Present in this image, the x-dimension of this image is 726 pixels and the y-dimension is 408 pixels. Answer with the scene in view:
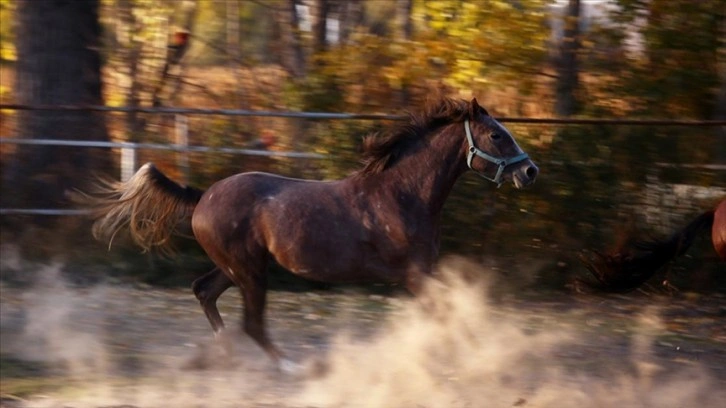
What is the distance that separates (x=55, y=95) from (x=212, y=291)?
204 inches

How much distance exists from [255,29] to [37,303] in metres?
14.5

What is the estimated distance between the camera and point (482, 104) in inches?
430

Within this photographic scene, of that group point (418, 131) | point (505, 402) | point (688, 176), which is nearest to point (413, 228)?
point (418, 131)

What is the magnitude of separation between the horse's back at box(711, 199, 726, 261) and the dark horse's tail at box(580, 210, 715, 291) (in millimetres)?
244

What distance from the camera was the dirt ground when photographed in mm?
6219

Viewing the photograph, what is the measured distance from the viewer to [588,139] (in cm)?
931

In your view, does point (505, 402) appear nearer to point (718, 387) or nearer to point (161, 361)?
point (718, 387)

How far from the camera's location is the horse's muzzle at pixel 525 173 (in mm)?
6395

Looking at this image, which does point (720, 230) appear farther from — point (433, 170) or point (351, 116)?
point (351, 116)

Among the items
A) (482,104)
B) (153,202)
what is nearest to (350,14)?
(482,104)

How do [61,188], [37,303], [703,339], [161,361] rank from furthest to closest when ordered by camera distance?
[61,188]
[37,303]
[703,339]
[161,361]

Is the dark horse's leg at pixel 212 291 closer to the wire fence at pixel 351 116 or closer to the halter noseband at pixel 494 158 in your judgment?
the halter noseband at pixel 494 158

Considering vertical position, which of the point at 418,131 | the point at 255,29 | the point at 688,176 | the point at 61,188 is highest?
the point at 418,131

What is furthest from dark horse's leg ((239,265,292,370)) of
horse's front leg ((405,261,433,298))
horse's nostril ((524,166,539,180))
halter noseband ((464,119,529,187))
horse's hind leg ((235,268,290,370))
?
horse's nostril ((524,166,539,180))
